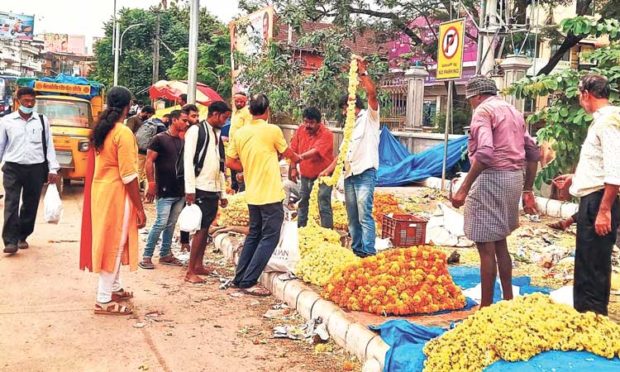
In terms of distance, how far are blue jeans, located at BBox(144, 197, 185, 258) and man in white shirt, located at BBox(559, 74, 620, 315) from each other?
4.79 metres

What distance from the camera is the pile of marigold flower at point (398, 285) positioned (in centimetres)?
536

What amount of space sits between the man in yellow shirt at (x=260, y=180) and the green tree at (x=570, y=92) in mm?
3435

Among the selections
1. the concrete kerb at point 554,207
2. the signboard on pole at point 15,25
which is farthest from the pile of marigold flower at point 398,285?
the signboard on pole at point 15,25

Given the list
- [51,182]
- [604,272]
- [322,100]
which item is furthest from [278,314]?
[322,100]

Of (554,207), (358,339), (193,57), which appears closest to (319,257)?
(358,339)

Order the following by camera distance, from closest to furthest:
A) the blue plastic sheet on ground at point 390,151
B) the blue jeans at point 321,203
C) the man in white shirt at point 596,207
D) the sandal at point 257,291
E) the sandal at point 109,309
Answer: the man in white shirt at point 596,207, the sandal at point 109,309, the sandal at point 257,291, the blue jeans at point 321,203, the blue plastic sheet on ground at point 390,151

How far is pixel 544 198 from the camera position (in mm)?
12055

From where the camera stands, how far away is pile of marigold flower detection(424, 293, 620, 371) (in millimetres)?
3434

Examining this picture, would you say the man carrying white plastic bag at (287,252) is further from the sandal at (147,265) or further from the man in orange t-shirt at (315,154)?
the sandal at (147,265)

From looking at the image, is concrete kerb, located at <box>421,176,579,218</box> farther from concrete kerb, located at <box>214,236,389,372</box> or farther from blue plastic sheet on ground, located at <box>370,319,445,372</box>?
blue plastic sheet on ground, located at <box>370,319,445,372</box>

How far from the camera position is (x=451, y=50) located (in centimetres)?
1214

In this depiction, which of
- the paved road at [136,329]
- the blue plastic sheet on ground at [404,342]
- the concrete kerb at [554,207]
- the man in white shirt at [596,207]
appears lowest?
the paved road at [136,329]

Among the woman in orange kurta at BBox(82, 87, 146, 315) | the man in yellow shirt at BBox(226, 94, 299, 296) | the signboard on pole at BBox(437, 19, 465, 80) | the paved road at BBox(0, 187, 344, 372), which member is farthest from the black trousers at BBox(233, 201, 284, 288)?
the signboard on pole at BBox(437, 19, 465, 80)

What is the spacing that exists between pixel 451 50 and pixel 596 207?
8.35 meters
